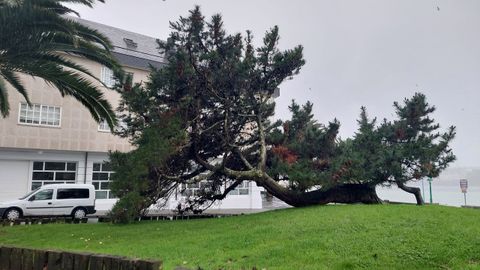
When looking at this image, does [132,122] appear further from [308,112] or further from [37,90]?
[37,90]

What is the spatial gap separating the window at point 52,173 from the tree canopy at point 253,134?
44.1 feet

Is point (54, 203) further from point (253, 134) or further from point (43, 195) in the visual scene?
point (253, 134)

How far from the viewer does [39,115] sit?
2264 cm

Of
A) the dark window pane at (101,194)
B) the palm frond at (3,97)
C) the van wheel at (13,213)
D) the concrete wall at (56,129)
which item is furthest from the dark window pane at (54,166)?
the palm frond at (3,97)

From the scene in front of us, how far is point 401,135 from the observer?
11852 mm

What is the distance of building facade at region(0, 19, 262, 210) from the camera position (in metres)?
21.8

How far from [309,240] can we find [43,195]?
16.6m

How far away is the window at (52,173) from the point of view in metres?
22.9

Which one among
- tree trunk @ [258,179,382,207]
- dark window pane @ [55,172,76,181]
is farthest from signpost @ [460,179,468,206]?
dark window pane @ [55,172,76,181]

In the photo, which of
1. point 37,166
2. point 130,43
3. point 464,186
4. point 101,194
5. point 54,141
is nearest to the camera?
Result: point 464,186

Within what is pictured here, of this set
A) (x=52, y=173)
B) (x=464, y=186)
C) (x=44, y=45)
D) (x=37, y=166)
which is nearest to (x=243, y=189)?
(x=52, y=173)

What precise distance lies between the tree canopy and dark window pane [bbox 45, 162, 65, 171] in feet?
44.1

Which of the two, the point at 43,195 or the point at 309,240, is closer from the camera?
the point at 309,240

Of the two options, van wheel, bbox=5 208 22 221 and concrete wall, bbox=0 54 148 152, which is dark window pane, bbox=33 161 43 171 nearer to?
concrete wall, bbox=0 54 148 152
